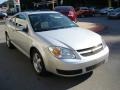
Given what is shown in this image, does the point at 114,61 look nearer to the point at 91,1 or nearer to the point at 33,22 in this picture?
the point at 33,22

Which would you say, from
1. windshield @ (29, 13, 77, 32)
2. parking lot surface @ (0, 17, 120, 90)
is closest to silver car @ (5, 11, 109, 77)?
windshield @ (29, 13, 77, 32)

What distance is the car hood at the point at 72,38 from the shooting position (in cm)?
523

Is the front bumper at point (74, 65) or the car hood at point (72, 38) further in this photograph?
the car hood at point (72, 38)

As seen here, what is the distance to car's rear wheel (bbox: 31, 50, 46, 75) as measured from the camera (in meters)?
5.64

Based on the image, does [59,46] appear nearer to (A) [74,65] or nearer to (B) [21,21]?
(A) [74,65]

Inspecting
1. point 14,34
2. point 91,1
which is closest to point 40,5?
point 91,1

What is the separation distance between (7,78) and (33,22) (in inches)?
63.9

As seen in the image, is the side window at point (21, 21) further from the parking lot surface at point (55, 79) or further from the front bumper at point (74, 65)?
the front bumper at point (74, 65)

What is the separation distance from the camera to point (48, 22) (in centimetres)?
661

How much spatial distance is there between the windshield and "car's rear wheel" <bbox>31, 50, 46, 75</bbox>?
Result: 26.5 inches

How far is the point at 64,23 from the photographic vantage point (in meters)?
6.77

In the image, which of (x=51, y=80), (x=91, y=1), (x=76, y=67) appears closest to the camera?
(x=76, y=67)

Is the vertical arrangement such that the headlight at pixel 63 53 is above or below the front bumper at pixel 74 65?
above

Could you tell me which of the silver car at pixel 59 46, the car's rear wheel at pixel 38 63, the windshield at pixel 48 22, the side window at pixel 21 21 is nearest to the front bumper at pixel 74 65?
the silver car at pixel 59 46
